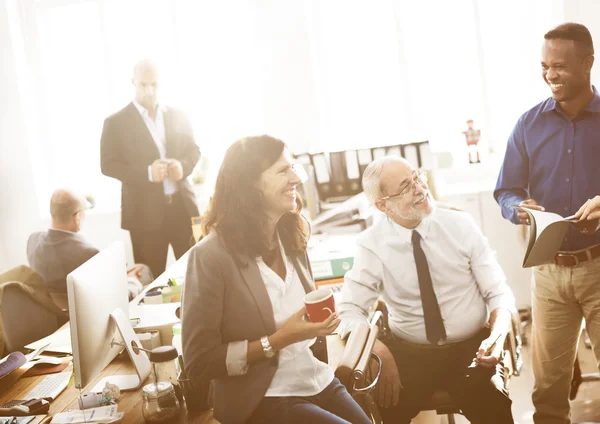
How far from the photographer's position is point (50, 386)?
2201 millimetres

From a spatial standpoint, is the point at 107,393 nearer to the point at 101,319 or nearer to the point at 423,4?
the point at 101,319

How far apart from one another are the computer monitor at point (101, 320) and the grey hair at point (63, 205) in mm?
1612

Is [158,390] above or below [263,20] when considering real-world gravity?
below

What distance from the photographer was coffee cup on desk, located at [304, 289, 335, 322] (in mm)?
1767

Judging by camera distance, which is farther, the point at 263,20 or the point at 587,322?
the point at 263,20

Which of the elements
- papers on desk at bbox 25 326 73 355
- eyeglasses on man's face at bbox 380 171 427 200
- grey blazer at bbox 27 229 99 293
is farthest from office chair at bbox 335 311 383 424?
grey blazer at bbox 27 229 99 293

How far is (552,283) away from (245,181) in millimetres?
1540

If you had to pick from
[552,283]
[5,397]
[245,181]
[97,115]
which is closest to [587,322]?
[552,283]

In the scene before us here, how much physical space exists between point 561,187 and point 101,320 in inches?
75.6

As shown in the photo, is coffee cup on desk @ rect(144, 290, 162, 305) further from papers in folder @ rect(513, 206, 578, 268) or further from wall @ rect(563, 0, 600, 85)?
wall @ rect(563, 0, 600, 85)

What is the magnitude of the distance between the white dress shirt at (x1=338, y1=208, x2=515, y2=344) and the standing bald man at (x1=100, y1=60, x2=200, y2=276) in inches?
99.5

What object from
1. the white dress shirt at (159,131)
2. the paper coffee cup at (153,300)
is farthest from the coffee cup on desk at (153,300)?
the white dress shirt at (159,131)

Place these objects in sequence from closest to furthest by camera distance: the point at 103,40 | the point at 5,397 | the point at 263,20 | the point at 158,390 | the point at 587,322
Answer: the point at 158,390 → the point at 5,397 → the point at 587,322 → the point at 263,20 → the point at 103,40

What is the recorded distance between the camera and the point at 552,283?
280 cm
